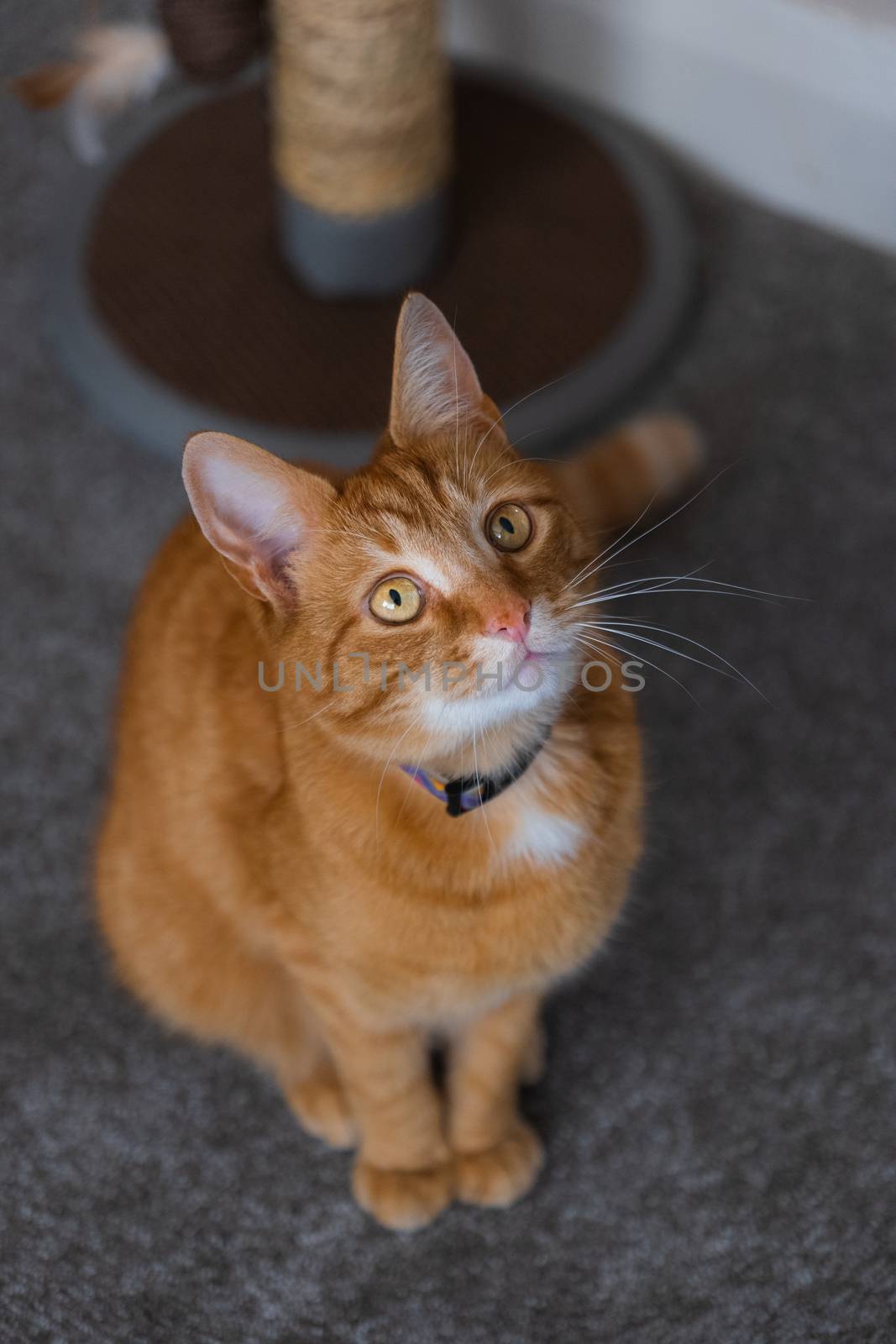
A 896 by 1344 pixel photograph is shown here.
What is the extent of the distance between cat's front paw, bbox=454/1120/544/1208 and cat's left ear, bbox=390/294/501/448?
0.70 metres

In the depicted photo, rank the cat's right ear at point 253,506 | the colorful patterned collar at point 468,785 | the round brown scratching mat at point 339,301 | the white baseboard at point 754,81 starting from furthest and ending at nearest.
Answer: the white baseboard at point 754,81
the round brown scratching mat at point 339,301
the colorful patterned collar at point 468,785
the cat's right ear at point 253,506

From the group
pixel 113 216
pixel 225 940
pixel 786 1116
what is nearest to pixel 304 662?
pixel 225 940

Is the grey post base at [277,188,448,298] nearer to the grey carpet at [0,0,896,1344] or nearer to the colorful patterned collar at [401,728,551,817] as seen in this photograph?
the grey carpet at [0,0,896,1344]

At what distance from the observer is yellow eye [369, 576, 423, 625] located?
2.94 ft

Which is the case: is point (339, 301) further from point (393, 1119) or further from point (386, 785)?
point (393, 1119)

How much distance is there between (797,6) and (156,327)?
1.15 meters

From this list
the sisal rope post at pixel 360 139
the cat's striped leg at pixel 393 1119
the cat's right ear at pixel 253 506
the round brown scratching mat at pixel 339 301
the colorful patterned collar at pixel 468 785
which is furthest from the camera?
the round brown scratching mat at pixel 339 301

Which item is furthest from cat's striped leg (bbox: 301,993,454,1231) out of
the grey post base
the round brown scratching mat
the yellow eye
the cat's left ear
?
the grey post base

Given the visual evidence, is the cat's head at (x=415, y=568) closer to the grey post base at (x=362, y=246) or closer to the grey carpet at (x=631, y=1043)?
the grey carpet at (x=631, y=1043)

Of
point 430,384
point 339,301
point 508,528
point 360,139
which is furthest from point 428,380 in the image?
point 339,301

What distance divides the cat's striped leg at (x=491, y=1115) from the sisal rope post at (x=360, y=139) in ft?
4.10

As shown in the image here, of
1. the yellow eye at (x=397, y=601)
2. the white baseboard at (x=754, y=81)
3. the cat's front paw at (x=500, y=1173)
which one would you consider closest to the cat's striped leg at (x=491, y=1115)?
the cat's front paw at (x=500, y=1173)

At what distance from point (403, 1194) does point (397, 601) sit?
62 cm

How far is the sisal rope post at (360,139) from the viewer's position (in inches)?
65.8
